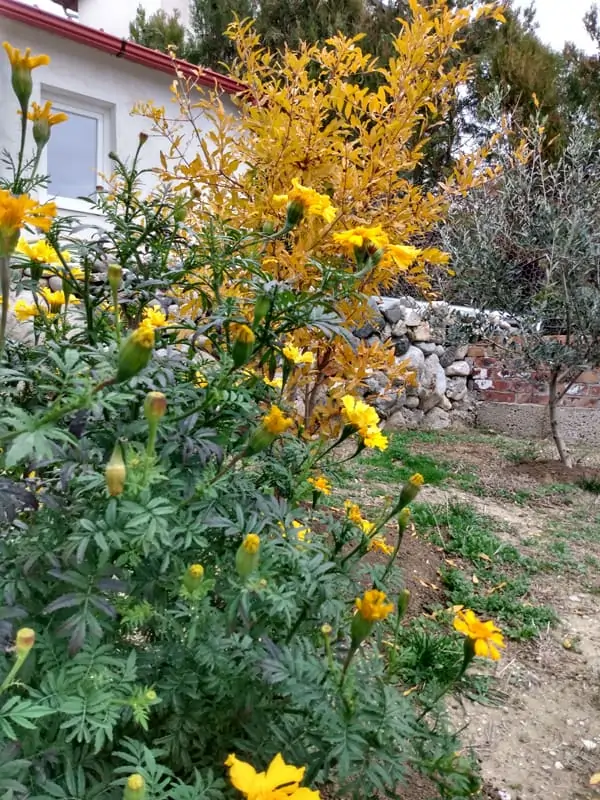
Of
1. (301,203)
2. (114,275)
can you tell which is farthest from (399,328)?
(114,275)

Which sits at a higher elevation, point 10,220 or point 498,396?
point 10,220

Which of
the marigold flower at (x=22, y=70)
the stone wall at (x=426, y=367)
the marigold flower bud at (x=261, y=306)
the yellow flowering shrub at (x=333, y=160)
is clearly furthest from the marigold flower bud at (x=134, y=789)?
the stone wall at (x=426, y=367)

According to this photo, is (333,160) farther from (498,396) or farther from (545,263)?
(498,396)

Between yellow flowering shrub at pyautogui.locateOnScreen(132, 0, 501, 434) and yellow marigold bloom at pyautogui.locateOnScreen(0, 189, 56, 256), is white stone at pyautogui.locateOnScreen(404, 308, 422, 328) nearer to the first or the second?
yellow flowering shrub at pyautogui.locateOnScreen(132, 0, 501, 434)

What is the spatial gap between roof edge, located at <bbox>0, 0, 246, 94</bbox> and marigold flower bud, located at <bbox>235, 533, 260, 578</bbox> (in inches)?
170

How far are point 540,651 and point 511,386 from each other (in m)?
3.61

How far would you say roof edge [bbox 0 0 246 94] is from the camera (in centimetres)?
468

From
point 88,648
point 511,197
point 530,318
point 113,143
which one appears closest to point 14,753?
point 88,648

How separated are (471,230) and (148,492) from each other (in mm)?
4206

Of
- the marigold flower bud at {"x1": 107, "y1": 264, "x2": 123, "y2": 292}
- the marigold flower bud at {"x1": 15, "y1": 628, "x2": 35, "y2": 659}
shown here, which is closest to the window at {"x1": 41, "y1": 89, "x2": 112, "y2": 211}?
the marigold flower bud at {"x1": 107, "y1": 264, "x2": 123, "y2": 292}

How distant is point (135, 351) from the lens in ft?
2.31

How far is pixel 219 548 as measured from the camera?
0.98 meters

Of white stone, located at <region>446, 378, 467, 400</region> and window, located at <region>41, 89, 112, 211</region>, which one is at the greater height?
window, located at <region>41, 89, 112, 211</region>

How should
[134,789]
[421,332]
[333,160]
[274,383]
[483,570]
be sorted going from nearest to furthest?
[134,789]
[274,383]
[333,160]
[483,570]
[421,332]
